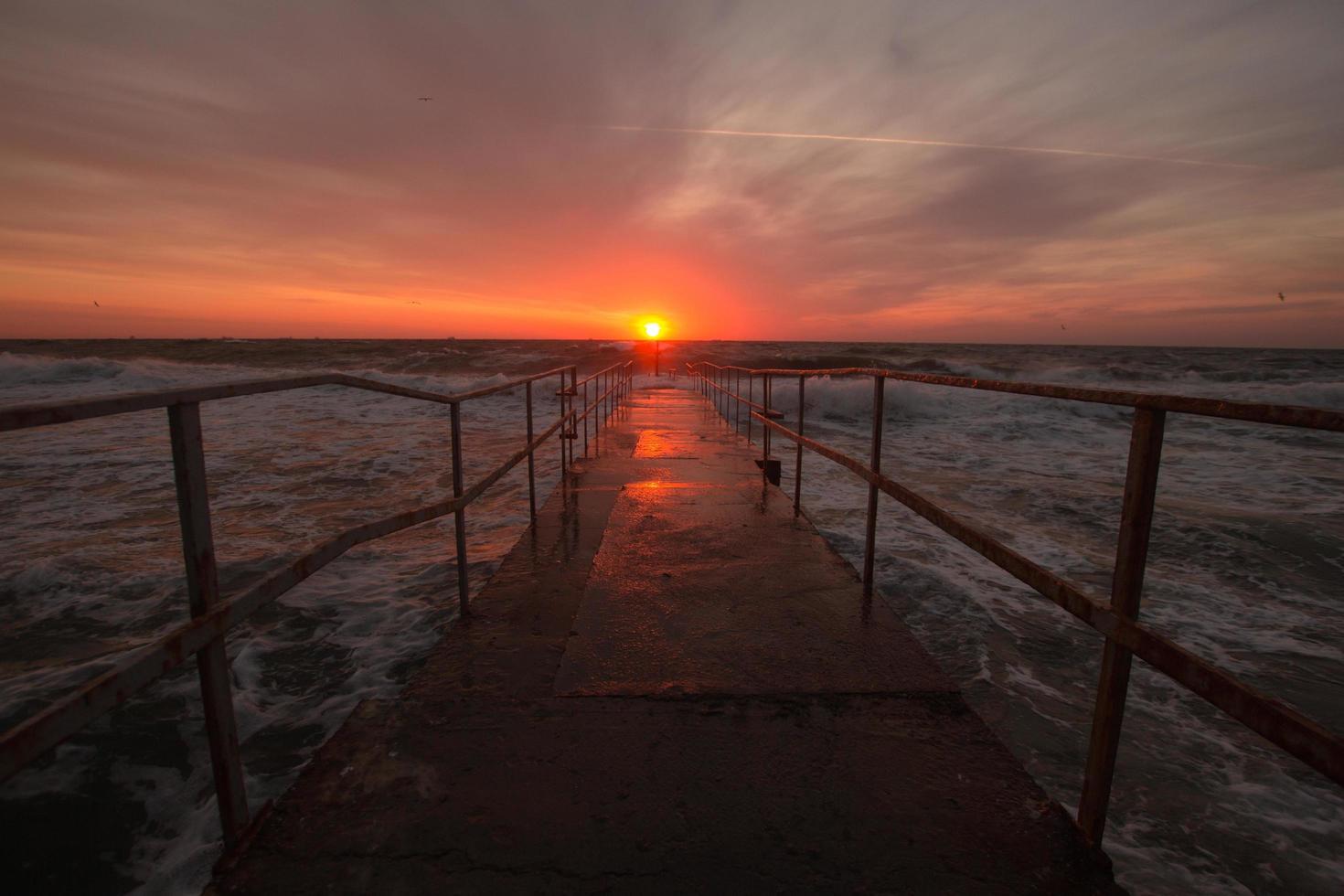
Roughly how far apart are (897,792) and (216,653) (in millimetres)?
1948

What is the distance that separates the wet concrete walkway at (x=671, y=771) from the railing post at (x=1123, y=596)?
0.49ft

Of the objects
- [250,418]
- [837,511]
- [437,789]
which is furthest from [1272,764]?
[250,418]

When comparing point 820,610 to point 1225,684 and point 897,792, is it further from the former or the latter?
point 1225,684

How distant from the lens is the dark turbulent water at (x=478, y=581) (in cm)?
280

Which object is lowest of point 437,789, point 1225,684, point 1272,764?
point 1272,764

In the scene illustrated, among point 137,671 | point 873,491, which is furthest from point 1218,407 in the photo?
point 137,671

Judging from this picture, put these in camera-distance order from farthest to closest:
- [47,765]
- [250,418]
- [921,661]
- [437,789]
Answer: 1. [250,418]
2. [47,765]
3. [921,661]
4. [437,789]

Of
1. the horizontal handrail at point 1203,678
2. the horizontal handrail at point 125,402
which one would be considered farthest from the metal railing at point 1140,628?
the horizontal handrail at point 125,402

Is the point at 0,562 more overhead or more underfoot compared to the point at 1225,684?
more underfoot

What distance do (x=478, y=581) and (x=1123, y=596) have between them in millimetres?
4830

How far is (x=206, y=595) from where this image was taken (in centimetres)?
156

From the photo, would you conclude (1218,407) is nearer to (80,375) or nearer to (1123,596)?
(1123,596)

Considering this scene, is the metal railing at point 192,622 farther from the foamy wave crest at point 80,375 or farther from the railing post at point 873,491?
the foamy wave crest at point 80,375

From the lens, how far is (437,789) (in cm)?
186
